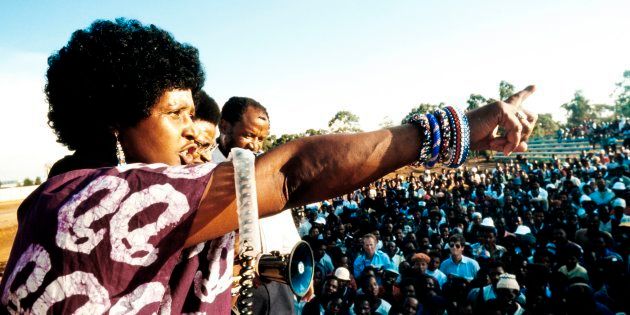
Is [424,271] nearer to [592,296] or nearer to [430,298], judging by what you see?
[430,298]

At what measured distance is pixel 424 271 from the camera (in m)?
6.27

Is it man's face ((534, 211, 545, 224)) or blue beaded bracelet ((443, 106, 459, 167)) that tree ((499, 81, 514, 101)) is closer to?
man's face ((534, 211, 545, 224))

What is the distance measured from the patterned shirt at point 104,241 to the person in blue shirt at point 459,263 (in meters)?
6.28

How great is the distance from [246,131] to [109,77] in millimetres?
2374

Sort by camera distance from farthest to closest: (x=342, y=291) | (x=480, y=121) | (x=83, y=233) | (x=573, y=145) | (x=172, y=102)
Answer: (x=573, y=145), (x=342, y=291), (x=172, y=102), (x=480, y=121), (x=83, y=233)

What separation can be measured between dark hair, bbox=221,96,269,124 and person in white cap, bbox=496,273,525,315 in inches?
140

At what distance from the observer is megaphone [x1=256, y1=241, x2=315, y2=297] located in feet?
3.97

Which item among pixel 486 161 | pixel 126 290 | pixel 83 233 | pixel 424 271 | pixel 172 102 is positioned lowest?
pixel 486 161

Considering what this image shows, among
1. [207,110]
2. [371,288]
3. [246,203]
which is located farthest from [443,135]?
[371,288]

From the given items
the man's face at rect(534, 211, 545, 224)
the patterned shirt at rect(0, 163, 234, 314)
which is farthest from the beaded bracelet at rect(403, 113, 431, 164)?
the man's face at rect(534, 211, 545, 224)

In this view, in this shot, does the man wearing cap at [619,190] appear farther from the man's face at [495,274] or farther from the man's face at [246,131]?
the man's face at [246,131]

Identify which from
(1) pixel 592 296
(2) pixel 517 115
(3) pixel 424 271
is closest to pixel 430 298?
(3) pixel 424 271

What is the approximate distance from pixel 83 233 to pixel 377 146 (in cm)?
62

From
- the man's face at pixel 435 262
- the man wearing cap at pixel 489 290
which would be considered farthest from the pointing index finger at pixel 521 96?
the man's face at pixel 435 262
